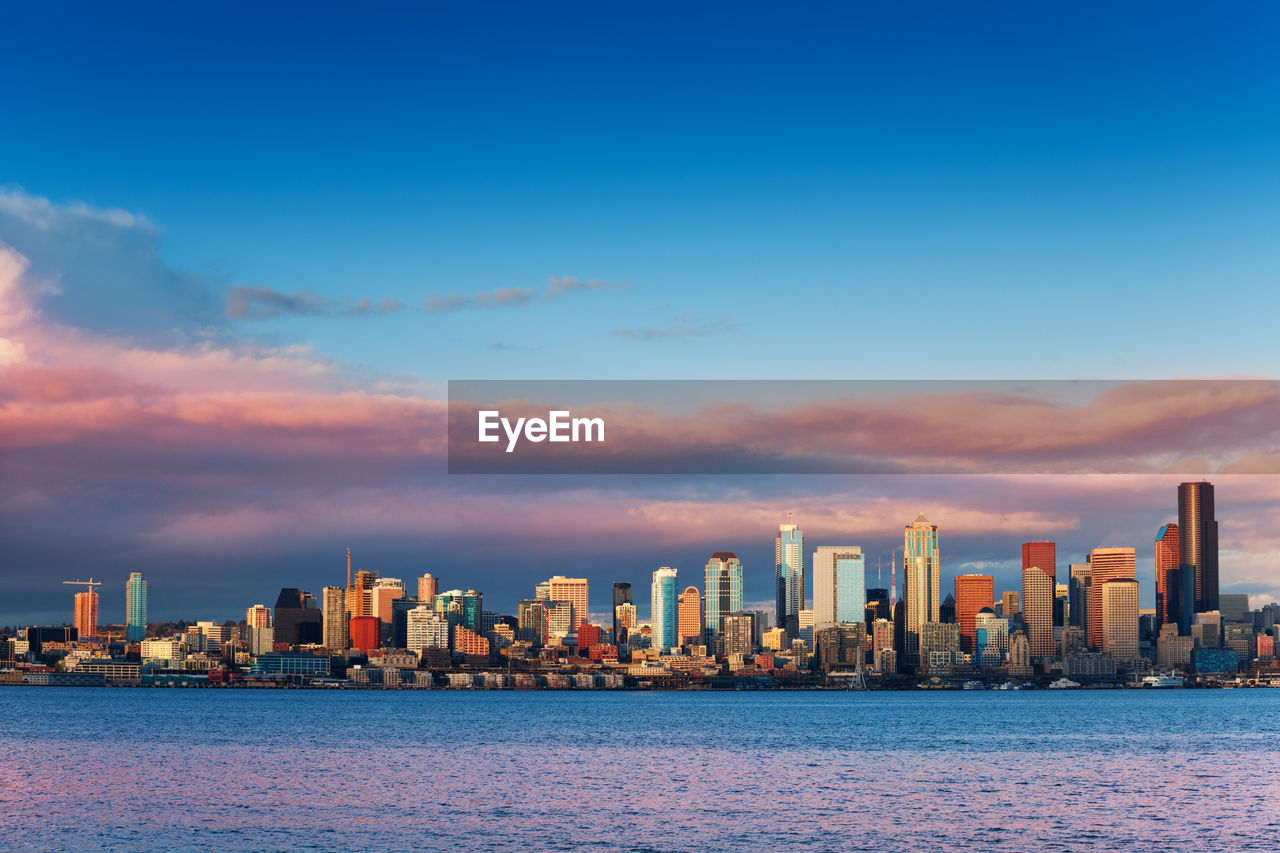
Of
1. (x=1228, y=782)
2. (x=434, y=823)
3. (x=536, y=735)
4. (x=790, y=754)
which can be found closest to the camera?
(x=434, y=823)

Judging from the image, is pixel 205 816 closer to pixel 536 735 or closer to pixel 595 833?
pixel 595 833

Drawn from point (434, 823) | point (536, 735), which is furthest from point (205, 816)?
point (536, 735)

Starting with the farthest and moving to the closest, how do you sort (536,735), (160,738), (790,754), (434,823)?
(536,735), (160,738), (790,754), (434,823)

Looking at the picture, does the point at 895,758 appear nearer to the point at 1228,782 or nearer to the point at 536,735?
the point at 1228,782

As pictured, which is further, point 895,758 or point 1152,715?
point 1152,715

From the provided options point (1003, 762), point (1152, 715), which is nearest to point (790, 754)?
point (1003, 762)

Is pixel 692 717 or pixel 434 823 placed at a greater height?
pixel 434 823
